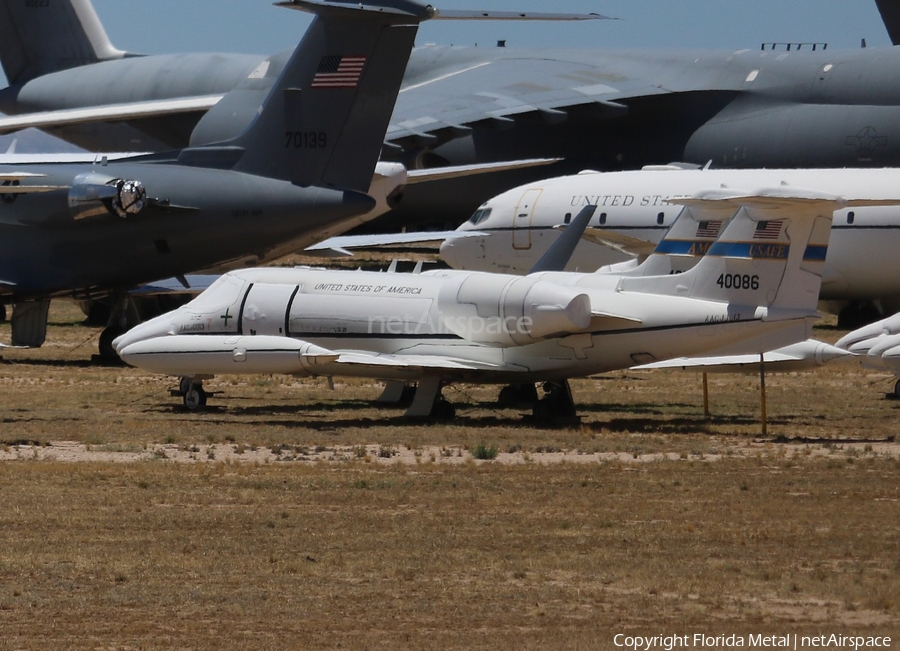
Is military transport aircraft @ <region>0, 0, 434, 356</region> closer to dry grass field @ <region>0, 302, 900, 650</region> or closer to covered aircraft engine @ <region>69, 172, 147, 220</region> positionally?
covered aircraft engine @ <region>69, 172, 147, 220</region>

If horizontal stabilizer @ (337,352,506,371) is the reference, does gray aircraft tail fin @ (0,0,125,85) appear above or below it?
below

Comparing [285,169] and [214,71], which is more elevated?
[285,169]

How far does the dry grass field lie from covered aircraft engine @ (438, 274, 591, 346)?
1215 mm

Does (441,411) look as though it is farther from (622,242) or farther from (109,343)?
(622,242)

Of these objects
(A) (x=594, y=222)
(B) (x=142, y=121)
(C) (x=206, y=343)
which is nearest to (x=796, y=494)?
(C) (x=206, y=343)

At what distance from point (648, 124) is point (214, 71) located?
697 inches

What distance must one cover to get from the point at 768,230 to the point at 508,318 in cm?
336

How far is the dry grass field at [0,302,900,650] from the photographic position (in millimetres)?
8820

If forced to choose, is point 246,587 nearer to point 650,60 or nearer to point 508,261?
point 508,261

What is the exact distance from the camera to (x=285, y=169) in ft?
81.0

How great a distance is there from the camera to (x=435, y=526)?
11.8m

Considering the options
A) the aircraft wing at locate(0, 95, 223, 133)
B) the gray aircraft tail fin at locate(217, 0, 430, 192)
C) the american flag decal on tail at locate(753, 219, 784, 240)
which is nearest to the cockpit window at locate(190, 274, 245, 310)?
the gray aircraft tail fin at locate(217, 0, 430, 192)

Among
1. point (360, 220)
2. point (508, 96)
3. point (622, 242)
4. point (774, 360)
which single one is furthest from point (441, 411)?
point (508, 96)

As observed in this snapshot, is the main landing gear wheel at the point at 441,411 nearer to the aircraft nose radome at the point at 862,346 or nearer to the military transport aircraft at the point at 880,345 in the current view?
the military transport aircraft at the point at 880,345
